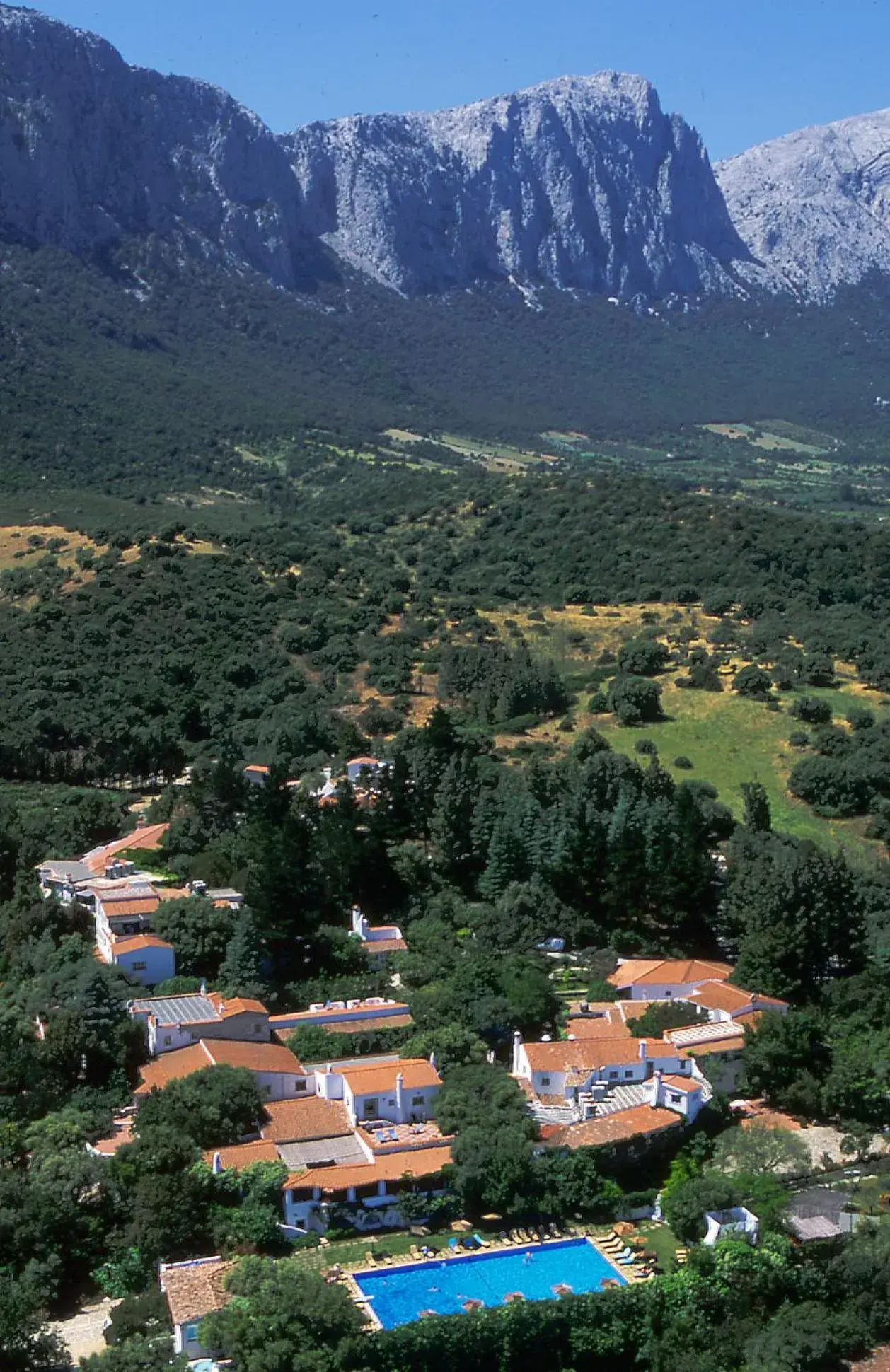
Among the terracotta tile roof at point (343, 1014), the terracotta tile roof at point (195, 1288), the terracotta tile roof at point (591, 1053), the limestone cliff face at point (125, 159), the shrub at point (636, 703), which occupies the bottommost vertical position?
the terracotta tile roof at point (195, 1288)

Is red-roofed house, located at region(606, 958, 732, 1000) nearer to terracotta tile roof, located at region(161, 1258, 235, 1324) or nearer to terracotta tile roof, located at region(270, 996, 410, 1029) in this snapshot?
terracotta tile roof, located at region(270, 996, 410, 1029)

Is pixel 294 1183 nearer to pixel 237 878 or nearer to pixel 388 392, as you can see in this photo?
pixel 237 878

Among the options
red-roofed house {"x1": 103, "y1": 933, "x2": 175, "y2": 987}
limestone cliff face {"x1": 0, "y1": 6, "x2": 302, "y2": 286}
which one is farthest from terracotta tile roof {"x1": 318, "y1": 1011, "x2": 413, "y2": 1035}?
limestone cliff face {"x1": 0, "y1": 6, "x2": 302, "y2": 286}

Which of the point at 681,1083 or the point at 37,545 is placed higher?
the point at 37,545

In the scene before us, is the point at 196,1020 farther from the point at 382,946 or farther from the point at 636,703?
the point at 636,703

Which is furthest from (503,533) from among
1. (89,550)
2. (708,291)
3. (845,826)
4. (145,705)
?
(708,291)

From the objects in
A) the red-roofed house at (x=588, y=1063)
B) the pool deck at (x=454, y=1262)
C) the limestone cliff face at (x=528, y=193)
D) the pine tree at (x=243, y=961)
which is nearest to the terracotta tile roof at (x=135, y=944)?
the pine tree at (x=243, y=961)

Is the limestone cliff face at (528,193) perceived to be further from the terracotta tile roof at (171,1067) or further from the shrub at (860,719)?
the terracotta tile roof at (171,1067)

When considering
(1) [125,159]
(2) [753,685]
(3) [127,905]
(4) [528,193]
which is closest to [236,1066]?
(3) [127,905]
